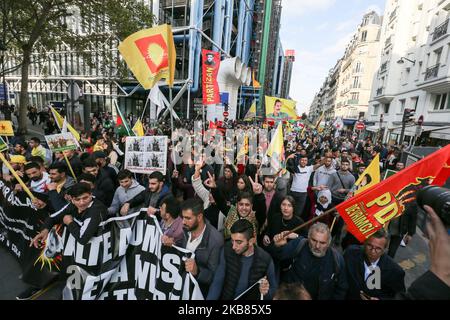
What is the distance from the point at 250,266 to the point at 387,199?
5.09ft

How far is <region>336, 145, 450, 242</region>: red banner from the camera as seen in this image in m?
2.51

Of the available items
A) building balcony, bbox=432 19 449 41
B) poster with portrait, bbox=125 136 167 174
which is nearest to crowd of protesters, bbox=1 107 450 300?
poster with portrait, bbox=125 136 167 174

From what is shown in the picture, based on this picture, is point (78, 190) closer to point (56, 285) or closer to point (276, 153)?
point (56, 285)

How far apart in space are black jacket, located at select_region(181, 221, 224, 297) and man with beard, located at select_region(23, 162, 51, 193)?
3000mm

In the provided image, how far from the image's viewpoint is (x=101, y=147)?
6.59 m

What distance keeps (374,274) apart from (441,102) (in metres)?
21.6

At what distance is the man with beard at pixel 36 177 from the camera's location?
3.92 metres

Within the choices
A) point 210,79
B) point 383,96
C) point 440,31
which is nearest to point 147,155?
point 210,79

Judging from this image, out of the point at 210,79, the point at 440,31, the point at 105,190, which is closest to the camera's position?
the point at 105,190

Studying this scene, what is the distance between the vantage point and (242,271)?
2.37m

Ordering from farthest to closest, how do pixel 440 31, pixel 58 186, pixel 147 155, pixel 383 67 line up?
1. pixel 383 67
2. pixel 440 31
3. pixel 147 155
4. pixel 58 186

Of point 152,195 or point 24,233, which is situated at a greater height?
point 152,195

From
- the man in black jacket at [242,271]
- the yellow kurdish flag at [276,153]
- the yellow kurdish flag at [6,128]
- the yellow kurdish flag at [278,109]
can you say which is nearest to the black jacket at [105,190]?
the man in black jacket at [242,271]

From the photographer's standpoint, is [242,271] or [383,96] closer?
[242,271]
